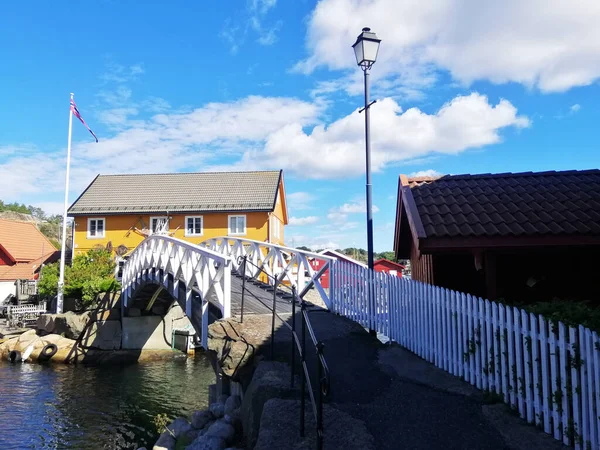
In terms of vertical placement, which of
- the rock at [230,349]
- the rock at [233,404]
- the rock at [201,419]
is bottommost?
the rock at [201,419]

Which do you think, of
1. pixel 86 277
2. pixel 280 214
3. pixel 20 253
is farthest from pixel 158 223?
pixel 20 253

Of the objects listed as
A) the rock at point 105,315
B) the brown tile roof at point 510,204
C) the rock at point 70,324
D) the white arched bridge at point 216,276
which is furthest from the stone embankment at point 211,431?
the rock at point 70,324

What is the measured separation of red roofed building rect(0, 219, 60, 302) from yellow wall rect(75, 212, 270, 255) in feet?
16.8

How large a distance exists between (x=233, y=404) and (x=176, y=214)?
21731 millimetres

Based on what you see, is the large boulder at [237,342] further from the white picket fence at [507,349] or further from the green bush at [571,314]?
Result: the green bush at [571,314]

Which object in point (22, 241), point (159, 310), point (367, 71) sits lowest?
point (159, 310)

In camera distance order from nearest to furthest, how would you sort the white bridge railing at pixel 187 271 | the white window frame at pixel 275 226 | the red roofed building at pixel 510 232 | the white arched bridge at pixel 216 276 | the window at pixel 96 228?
the red roofed building at pixel 510 232 < the white bridge railing at pixel 187 271 < the white arched bridge at pixel 216 276 < the window at pixel 96 228 < the white window frame at pixel 275 226

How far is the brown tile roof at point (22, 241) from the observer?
1296 inches

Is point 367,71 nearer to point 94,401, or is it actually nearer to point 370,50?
point 370,50

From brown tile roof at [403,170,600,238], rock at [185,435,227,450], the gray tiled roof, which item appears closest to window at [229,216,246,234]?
the gray tiled roof

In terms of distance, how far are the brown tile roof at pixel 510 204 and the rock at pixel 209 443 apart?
4.11 meters

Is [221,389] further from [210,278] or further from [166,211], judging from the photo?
[166,211]

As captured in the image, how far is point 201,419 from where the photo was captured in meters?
8.48

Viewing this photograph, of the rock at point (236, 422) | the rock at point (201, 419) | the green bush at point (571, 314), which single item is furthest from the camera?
the rock at point (201, 419)
